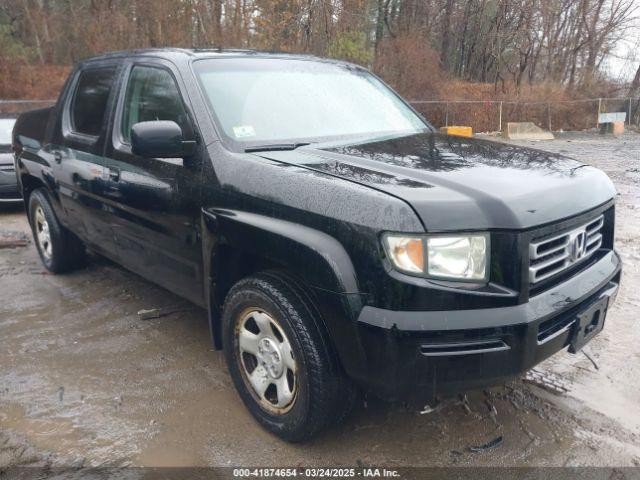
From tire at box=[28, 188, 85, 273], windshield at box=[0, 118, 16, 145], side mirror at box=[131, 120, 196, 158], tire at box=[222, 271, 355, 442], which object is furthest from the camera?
windshield at box=[0, 118, 16, 145]

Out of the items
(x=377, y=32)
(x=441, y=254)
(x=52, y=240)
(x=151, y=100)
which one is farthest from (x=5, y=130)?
(x=377, y=32)

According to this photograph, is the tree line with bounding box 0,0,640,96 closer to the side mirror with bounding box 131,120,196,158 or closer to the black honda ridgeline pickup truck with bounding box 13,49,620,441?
the black honda ridgeline pickup truck with bounding box 13,49,620,441

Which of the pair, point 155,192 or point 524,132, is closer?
point 155,192

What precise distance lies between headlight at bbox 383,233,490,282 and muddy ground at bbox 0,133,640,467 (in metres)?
0.99

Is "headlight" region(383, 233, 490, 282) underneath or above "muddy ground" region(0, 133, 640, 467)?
above

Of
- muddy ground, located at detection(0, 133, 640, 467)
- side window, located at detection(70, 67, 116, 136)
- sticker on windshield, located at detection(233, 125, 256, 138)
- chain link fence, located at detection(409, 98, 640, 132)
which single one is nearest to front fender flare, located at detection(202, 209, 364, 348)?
sticker on windshield, located at detection(233, 125, 256, 138)

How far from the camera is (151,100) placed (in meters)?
3.66

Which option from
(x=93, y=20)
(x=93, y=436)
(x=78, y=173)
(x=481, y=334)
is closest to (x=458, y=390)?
(x=481, y=334)

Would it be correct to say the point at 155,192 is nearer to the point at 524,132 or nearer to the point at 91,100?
the point at 91,100

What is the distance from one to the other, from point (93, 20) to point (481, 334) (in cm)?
2321

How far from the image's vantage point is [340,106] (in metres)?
3.69

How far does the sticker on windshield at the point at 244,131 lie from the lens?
10.3ft

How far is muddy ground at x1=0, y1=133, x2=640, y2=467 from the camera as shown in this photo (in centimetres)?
276

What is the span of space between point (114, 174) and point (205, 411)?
1684 mm
